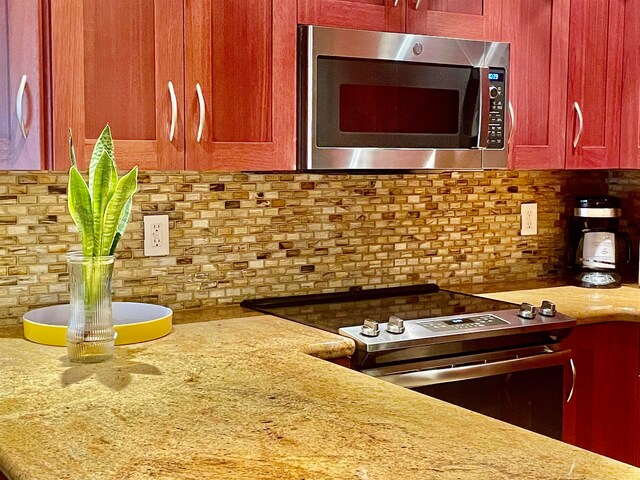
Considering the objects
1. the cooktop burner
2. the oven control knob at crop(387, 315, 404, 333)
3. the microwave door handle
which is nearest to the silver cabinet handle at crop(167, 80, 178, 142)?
the cooktop burner

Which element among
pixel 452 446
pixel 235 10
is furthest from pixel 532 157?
pixel 452 446

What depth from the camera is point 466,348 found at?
91.9 inches

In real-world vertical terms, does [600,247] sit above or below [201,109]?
below

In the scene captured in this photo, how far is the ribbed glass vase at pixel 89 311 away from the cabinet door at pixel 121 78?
27 centimetres

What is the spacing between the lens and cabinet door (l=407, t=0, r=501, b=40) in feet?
8.23

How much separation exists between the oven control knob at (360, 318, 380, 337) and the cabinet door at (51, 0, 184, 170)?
62cm

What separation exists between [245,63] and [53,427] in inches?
44.8

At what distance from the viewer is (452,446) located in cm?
137

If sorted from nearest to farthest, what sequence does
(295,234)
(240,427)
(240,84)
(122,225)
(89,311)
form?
(240,427), (89,311), (122,225), (240,84), (295,234)

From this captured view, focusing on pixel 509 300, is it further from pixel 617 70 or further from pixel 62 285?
pixel 62 285

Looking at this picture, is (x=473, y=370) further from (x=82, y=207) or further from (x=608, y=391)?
(x=82, y=207)

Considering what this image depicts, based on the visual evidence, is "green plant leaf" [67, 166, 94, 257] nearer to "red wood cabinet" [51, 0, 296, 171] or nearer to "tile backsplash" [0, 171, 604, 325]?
"red wood cabinet" [51, 0, 296, 171]

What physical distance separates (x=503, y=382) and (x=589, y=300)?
58 centimetres

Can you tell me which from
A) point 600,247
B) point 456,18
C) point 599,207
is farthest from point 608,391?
point 456,18
